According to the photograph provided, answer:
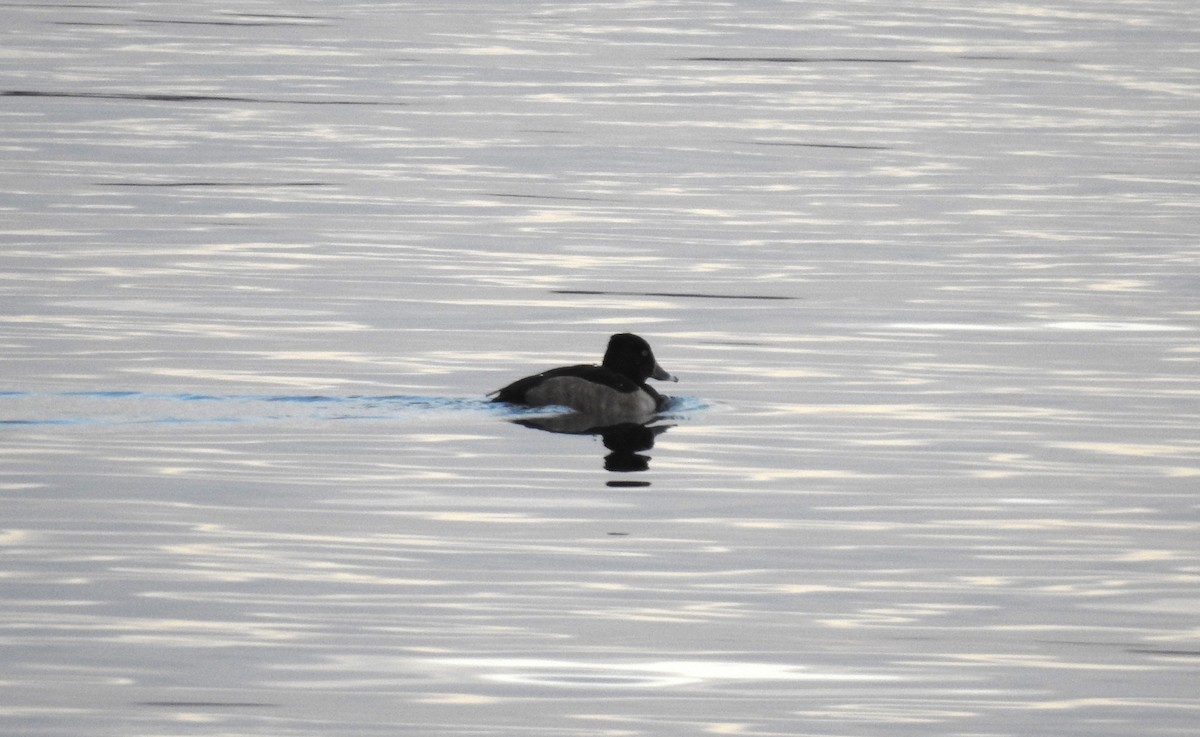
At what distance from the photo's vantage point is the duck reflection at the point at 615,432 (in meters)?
15.1

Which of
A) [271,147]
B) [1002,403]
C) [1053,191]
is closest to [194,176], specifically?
[271,147]

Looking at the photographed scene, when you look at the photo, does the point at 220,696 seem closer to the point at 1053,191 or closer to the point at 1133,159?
the point at 1053,191

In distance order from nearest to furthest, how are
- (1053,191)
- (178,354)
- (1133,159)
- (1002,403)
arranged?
(1002,403), (178,354), (1053,191), (1133,159)

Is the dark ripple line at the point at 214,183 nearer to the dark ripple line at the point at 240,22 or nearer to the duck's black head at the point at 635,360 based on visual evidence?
the duck's black head at the point at 635,360

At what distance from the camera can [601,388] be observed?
16828 millimetres

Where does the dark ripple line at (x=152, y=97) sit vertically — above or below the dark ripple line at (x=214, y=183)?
above

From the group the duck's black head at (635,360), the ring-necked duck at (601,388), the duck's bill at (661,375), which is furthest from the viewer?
the duck's bill at (661,375)

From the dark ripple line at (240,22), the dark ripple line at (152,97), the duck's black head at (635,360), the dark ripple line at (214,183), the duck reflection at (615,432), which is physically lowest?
the duck reflection at (615,432)

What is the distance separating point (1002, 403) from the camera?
16781mm

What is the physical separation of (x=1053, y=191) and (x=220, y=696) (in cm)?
2092

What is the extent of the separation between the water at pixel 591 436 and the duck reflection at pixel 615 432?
8cm

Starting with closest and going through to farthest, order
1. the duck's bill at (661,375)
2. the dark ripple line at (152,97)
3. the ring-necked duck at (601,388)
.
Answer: the ring-necked duck at (601,388), the duck's bill at (661,375), the dark ripple line at (152,97)

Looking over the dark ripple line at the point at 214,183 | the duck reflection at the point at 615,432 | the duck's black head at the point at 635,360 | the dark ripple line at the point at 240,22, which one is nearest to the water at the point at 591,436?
the duck reflection at the point at 615,432

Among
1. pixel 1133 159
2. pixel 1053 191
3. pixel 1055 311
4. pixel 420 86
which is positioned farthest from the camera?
pixel 420 86
